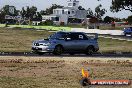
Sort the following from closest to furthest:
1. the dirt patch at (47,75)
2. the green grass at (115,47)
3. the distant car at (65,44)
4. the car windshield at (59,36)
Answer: the dirt patch at (47,75) → the distant car at (65,44) → the car windshield at (59,36) → the green grass at (115,47)

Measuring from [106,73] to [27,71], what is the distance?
3163 mm

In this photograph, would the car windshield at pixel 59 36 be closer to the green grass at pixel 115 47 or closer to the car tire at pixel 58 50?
the car tire at pixel 58 50

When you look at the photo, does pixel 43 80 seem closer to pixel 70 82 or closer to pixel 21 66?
pixel 70 82

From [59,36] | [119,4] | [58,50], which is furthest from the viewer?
[119,4]

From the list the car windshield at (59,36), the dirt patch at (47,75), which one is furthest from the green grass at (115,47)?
the dirt patch at (47,75)

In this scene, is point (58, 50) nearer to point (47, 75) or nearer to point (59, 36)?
point (59, 36)

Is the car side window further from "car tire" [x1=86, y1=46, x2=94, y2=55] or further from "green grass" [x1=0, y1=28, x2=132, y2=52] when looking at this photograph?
"green grass" [x1=0, y1=28, x2=132, y2=52]

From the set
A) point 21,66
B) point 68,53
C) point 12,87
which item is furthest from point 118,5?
point 12,87

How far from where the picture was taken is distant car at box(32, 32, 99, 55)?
88.7 ft

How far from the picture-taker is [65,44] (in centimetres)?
2753

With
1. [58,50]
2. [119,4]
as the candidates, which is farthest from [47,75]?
[119,4]

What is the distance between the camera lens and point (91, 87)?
658cm

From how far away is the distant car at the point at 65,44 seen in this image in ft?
88.7

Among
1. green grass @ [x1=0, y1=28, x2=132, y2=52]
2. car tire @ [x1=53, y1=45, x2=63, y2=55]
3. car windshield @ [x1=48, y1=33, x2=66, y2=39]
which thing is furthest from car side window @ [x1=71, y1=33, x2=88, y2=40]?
green grass @ [x1=0, y1=28, x2=132, y2=52]
